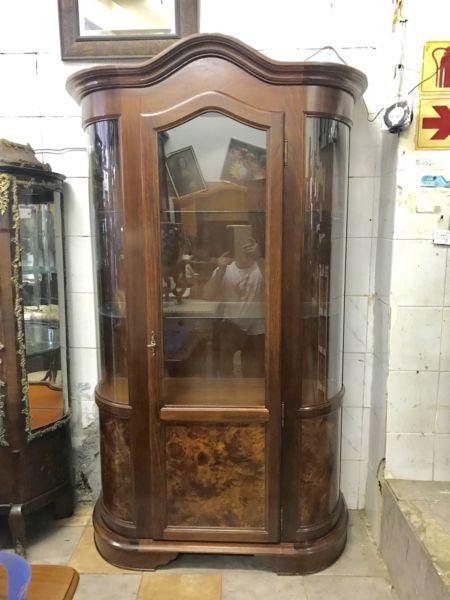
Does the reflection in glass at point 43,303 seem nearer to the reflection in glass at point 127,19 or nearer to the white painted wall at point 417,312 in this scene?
the reflection in glass at point 127,19

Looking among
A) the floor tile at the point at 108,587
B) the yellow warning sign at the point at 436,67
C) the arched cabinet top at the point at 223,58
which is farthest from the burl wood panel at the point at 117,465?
the yellow warning sign at the point at 436,67

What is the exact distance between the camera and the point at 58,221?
81.9 inches

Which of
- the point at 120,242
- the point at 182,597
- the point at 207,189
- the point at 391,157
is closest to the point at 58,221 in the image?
the point at 120,242

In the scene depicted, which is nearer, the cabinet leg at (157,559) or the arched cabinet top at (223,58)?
the arched cabinet top at (223,58)

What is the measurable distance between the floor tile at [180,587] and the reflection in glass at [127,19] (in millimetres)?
2188

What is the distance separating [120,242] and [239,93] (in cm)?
68

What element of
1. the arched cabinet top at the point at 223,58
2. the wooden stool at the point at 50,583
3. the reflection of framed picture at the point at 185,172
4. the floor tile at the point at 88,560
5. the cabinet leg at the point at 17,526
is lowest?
the floor tile at the point at 88,560

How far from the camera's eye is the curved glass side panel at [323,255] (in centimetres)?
171

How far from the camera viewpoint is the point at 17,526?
1.92 metres

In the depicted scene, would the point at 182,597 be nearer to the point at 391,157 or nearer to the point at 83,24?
the point at 391,157

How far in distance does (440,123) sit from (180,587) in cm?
199

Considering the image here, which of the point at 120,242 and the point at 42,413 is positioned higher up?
the point at 120,242

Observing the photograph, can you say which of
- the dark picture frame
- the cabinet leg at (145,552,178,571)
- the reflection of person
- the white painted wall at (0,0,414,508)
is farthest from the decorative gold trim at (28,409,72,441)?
the dark picture frame

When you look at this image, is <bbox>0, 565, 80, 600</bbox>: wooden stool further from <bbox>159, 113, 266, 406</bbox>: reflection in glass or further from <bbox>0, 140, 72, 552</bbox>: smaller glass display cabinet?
<bbox>0, 140, 72, 552</bbox>: smaller glass display cabinet
